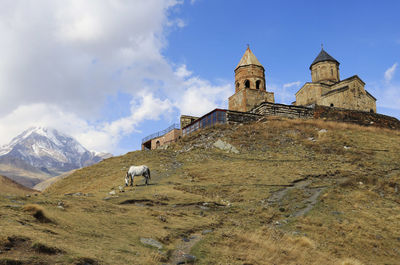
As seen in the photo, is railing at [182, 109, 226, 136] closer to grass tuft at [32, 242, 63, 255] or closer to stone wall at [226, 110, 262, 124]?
stone wall at [226, 110, 262, 124]

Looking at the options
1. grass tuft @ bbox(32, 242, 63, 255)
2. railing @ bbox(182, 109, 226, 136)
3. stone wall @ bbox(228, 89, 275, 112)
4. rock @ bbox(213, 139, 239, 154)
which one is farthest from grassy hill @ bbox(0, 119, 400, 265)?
Answer: stone wall @ bbox(228, 89, 275, 112)

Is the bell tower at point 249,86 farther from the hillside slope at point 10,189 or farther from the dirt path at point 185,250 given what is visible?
the dirt path at point 185,250

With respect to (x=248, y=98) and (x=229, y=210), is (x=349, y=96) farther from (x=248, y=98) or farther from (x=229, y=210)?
(x=229, y=210)

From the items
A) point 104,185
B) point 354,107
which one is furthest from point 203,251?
point 354,107

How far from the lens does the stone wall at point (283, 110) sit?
142 feet

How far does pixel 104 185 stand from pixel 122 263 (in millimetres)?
17104

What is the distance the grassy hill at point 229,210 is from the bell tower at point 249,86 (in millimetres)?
15655

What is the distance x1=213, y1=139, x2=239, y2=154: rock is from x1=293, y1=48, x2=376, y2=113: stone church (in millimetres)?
30087

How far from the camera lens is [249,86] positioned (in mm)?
51375

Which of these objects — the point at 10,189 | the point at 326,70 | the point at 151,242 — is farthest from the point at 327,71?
the point at 151,242

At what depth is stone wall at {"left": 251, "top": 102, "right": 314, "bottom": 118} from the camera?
142 feet

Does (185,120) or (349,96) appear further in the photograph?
(349,96)

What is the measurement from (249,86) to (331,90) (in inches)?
653

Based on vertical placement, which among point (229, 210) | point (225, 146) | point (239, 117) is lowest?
point (229, 210)
